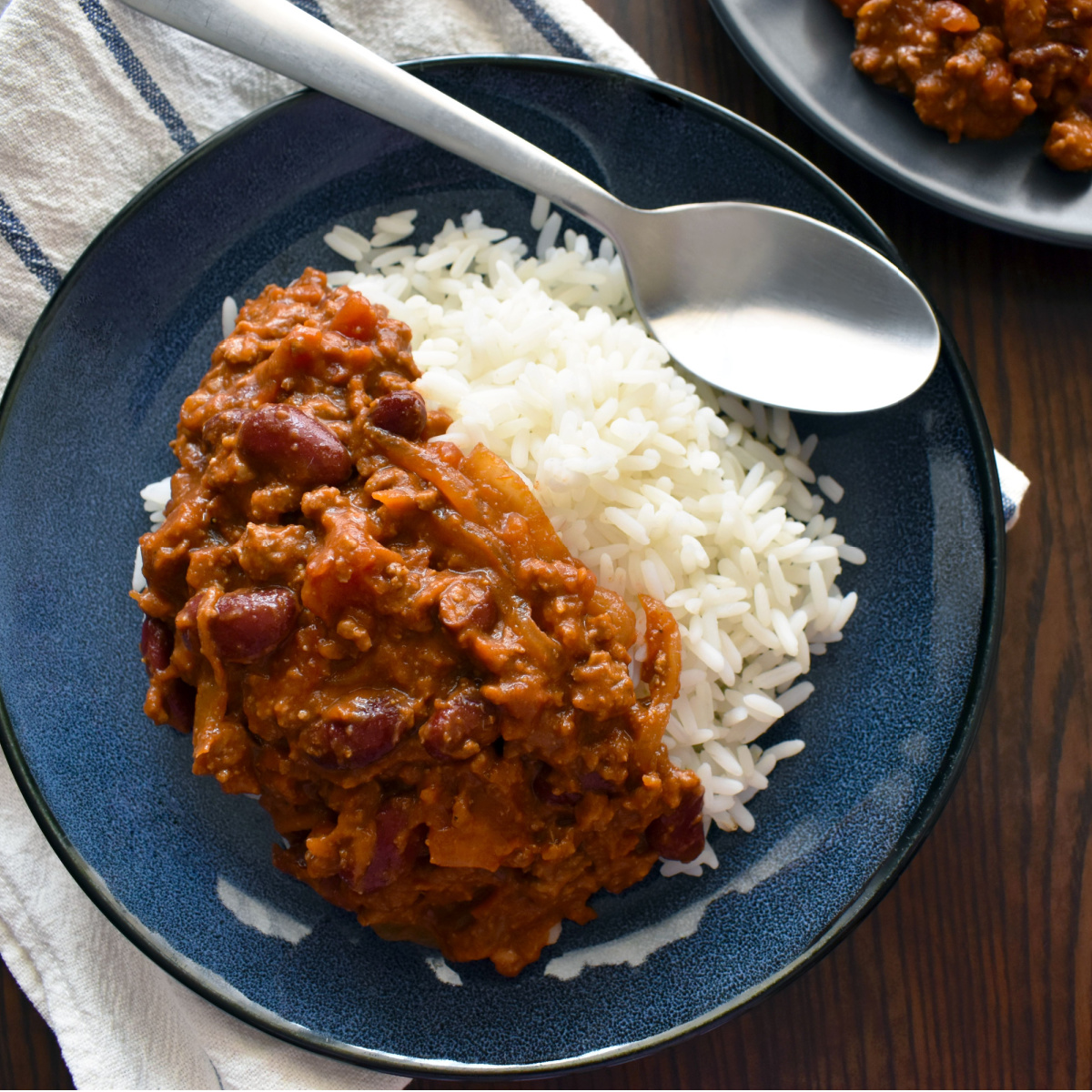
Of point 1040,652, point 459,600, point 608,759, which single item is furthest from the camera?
point 1040,652

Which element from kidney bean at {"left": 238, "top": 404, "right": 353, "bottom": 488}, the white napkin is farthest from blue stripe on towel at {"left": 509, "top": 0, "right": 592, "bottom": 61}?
kidney bean at {"left": 238, "top": 404, "right": 353, "bottom": 488}

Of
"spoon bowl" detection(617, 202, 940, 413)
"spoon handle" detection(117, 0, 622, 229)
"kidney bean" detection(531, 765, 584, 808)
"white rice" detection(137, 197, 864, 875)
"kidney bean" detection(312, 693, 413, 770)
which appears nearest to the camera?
"kidney bean" detection(312, 693, 413, 770)

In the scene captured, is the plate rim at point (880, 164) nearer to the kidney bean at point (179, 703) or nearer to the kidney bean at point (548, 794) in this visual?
the kidney bean at point (548, 794)

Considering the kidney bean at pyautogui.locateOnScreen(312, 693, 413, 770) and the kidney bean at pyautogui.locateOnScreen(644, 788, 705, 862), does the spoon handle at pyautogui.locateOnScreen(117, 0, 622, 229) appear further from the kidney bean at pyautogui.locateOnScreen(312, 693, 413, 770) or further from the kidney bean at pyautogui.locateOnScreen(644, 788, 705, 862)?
the kidney bean at pyautogui.locateOnScreen(644, 788, 705, 862)

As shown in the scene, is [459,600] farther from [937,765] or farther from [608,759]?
[937,765]

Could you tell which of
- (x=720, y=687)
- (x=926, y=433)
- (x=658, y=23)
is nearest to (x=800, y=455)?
(x=926, y=433)

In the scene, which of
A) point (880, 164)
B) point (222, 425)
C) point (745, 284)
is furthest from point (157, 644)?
point (880, 164)
